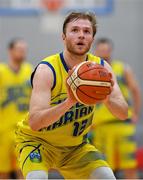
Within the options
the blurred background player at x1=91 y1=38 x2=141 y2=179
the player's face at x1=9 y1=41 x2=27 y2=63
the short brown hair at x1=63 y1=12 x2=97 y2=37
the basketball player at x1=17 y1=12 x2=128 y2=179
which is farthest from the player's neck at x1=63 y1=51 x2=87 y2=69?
the player's face at x1=9 y1=41 x2=27 y2=63

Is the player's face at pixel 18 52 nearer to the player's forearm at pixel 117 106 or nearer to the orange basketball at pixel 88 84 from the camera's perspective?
the player's forearm at pixel 117 106

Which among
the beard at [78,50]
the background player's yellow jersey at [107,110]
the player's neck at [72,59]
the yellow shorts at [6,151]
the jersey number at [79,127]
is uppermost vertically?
the beard at [78,50]

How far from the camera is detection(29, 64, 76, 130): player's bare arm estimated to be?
420cm

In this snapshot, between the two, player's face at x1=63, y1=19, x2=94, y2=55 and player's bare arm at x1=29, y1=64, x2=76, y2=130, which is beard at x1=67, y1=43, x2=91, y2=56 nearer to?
player's face at x1=63, y1=19, x2=94, y2=55

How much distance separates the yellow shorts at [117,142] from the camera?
337 inches

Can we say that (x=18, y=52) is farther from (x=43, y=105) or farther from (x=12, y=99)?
(x=43, y=105)

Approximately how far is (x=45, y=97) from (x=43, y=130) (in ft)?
1.34

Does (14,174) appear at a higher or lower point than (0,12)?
lower

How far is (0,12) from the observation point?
11.1 m

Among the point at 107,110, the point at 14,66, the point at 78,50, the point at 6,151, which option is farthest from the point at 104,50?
the point at 78,50

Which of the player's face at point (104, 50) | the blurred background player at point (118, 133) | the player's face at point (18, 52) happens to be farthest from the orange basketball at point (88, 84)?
the player's face at point (18, 52)

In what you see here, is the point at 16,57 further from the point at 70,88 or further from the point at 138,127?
the point at 70,88

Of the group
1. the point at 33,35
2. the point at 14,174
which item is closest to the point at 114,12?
the point at 33,35

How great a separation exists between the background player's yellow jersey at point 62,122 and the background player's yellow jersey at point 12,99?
3960 mm
